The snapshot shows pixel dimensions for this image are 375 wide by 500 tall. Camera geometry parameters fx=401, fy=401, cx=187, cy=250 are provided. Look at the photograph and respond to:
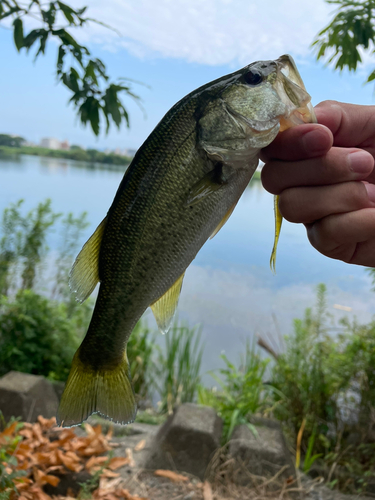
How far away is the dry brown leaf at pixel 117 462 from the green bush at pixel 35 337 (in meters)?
1.02

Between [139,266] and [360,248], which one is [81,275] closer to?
[139,266]

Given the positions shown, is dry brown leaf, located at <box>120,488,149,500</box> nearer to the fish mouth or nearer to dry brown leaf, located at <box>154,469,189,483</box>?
dry brown leaf, located at <box>154,469,189,483</box>

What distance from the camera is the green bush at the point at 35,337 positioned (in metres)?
3.27

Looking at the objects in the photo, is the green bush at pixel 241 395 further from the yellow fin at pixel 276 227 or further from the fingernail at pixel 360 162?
the fingernail at pixel 360 162

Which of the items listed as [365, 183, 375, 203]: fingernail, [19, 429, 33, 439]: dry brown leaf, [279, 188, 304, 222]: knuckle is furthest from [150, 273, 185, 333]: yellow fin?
[19, 429, 33, 439]: dry brown leaf

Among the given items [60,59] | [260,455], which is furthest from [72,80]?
[260,455]

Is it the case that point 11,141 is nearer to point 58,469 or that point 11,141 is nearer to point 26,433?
point 26,433

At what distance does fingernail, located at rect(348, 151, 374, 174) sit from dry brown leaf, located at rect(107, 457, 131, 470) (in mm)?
2229

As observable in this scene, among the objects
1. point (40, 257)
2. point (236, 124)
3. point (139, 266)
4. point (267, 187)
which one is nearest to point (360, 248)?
point (267, 187)

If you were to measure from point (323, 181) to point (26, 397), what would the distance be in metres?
2.56

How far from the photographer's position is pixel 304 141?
92 centimetres

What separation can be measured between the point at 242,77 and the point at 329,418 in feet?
10.1

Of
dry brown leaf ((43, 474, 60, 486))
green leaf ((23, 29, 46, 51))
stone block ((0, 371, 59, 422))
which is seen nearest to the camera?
green leaf ((23, 29, 46, 51))

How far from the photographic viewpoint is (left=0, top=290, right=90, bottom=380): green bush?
3.27m
